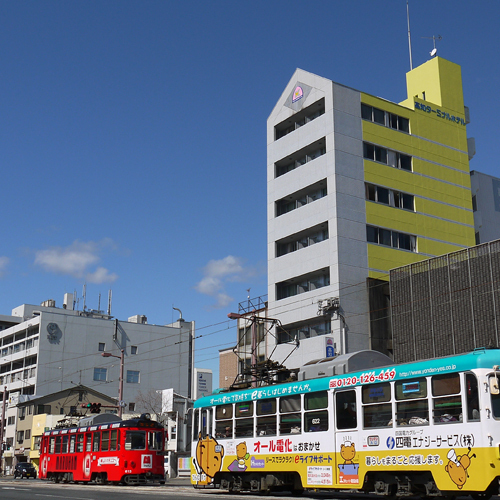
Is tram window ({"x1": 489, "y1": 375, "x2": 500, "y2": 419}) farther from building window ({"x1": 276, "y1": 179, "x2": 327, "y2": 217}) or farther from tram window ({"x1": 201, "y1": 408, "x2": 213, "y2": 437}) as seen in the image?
building window ({"x1": 276, "y1": 179, "x2": 327, "y2": 217})

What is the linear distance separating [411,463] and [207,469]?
9.86 meters

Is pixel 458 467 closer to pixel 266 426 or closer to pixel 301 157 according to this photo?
pixel 266 426

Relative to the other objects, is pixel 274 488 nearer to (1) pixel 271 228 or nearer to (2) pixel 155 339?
(1) pixel 271 228

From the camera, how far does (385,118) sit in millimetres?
54719

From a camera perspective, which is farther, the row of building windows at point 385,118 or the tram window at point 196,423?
the row of building windows at point 385,118

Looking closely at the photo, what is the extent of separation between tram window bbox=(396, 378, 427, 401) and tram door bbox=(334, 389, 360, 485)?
5.21 feet

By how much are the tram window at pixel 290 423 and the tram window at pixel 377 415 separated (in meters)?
2.78

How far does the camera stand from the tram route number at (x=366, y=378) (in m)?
16.3

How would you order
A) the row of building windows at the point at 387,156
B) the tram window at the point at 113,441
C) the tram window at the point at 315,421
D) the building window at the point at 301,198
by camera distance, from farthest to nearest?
the row of building windows at the point at 387,156 < the building window at the point at 301,198 < the tram window at the point at 113,441 < the tram window at the point at 315,421

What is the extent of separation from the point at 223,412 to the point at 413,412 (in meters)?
8.85

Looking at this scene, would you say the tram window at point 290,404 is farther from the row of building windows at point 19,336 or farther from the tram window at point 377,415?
the row of building windows at point 19,336

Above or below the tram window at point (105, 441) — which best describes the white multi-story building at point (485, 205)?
above

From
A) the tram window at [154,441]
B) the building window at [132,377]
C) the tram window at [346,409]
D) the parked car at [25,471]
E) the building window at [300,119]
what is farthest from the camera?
the building window at [132,377]

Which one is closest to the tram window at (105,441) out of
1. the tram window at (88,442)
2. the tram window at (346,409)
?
the tram window at (88,442)
